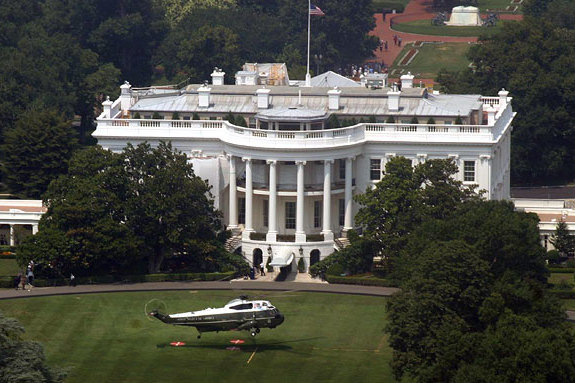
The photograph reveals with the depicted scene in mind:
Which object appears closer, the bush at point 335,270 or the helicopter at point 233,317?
the helicopter at point 233,317

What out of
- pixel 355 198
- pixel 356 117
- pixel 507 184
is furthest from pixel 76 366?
pixel 507 184

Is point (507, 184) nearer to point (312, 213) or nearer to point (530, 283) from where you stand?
point (312, 213)

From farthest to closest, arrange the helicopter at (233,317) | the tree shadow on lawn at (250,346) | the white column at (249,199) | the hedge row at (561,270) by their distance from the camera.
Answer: the white column at (249,199) < the hedge row at (561,270) < the tree shadow on lawn at (250,346) < the helicopter at (233,317)

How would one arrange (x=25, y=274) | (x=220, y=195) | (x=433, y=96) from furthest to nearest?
(x=433, y=96) → (x=220, y=195) → (x=25, y=274)

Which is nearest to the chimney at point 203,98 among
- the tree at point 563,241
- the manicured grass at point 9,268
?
the manicured grass at point 9,268

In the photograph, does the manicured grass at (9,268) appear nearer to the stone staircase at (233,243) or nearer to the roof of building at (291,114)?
the stone staircase at (233,243)
